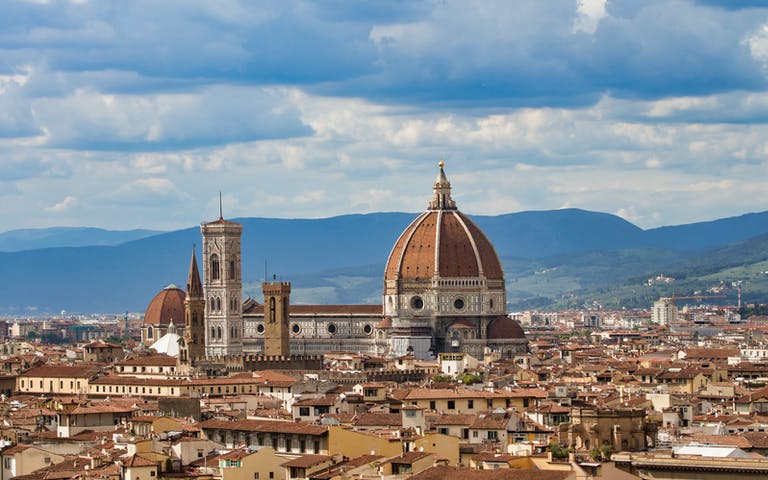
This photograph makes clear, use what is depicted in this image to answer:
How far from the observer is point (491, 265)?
161 m

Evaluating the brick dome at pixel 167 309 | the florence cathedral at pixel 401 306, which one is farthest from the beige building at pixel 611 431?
the brick dome at pixel 167 309

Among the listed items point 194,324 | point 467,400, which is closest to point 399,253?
point 194,324

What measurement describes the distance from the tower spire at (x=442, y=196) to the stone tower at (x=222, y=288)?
54.3 feet

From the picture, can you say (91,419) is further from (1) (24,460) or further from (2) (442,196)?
(2) (442,196)

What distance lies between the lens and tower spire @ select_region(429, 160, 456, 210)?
547 ft

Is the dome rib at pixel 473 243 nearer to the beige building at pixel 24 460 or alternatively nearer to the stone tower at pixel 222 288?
the stone tower at pixel 222 288

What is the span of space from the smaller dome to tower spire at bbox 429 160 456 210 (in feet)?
48.4

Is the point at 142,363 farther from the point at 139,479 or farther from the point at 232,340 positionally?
the point at 139,479

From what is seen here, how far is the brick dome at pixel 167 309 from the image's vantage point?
187375 millimetres

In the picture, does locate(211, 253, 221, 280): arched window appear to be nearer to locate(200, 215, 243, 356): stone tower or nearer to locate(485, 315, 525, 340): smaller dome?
locate(200, 215, 243, 356): stone tower

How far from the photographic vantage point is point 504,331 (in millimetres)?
153625

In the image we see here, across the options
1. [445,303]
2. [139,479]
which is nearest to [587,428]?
[139,479]

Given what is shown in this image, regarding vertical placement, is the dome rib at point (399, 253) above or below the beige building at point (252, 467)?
above

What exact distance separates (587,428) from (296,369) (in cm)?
7023
